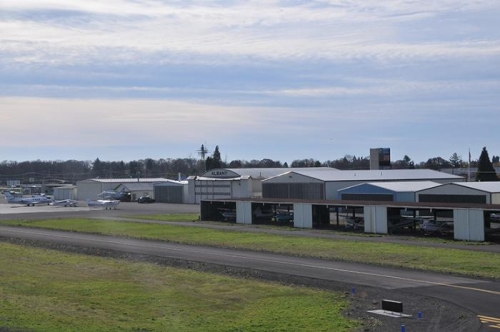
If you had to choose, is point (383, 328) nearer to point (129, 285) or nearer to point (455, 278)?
point (455, 278)

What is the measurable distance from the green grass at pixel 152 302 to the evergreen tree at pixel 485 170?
8907 cm

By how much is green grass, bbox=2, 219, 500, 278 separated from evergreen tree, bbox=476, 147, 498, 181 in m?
66.2

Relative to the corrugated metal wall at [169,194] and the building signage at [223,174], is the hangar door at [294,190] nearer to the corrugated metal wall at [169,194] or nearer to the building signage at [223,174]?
the building signage at [223,174]

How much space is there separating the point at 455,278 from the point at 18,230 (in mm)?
48925

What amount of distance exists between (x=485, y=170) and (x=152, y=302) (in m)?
100

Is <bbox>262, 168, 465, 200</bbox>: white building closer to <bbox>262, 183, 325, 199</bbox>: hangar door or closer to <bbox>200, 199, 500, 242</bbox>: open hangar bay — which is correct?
<bbox>262, 183, 325, 199</bbox>: hangar door

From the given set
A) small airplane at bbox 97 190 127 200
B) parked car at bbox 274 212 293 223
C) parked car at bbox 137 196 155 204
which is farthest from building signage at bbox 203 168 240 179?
parked car at bbox 274 212 293 223

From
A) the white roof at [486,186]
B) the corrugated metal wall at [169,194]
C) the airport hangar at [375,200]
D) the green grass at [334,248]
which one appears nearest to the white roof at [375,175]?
the airport hangar at [375,200]

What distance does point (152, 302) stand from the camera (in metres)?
28.3

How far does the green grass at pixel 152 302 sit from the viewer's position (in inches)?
926

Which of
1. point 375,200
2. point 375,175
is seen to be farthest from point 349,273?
point 375,175

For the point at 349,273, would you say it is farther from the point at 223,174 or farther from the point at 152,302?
the point at 223,174

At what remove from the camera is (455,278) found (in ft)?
108

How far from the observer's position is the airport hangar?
5031 centimetres
